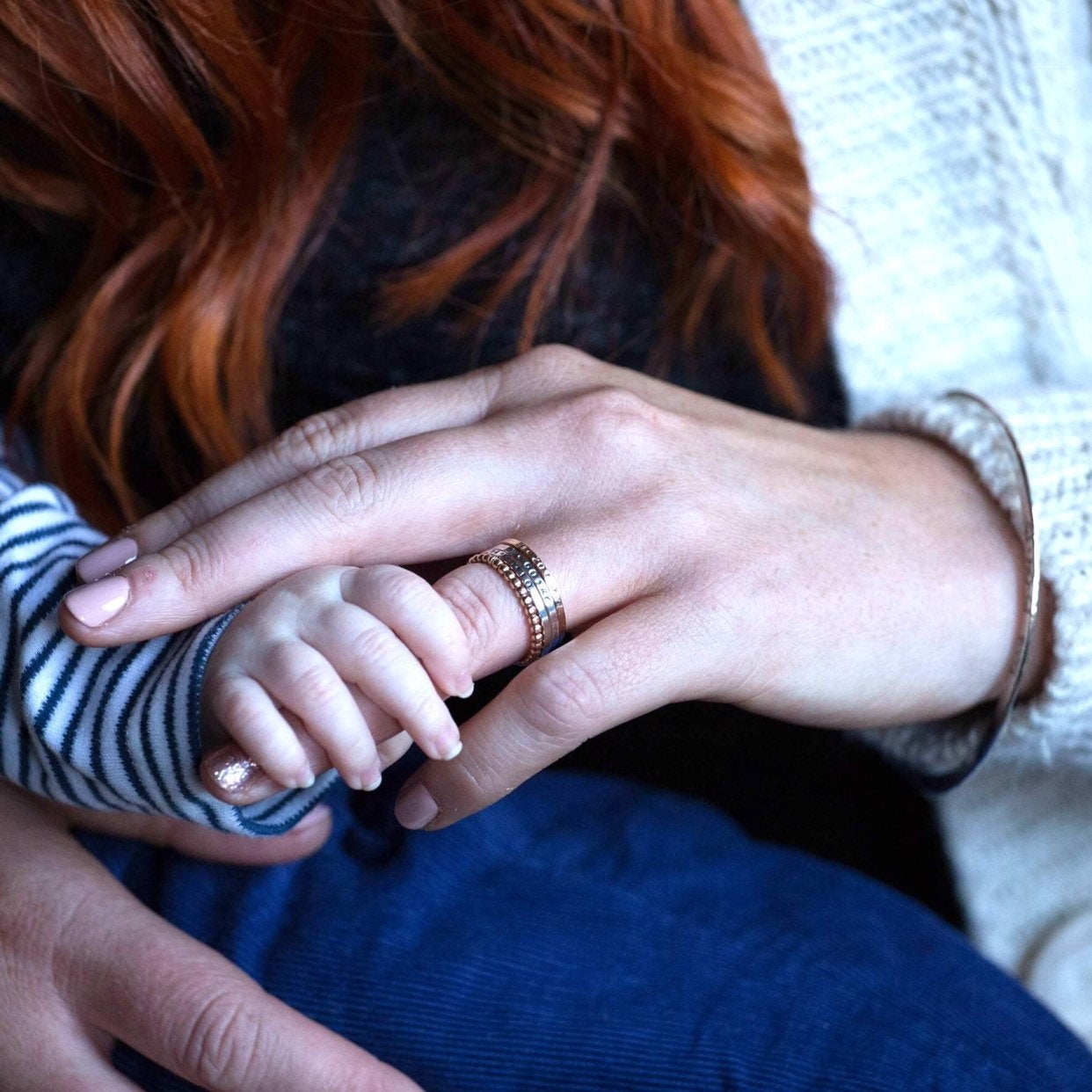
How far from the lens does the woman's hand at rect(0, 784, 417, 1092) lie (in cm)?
60

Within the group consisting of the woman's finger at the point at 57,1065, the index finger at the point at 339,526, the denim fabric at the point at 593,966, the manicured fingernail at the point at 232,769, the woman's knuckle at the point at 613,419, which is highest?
the index finger at the point at 339,526

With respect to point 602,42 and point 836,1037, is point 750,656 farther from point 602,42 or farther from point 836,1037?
point 602,42

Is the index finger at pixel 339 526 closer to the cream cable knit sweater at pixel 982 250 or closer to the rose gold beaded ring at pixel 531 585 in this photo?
the rose gold beaded ring at pixel 531 585

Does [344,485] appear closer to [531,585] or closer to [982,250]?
[531,585]

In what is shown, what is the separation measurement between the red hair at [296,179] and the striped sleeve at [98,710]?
242 mm

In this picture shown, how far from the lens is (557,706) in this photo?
1.97 ft

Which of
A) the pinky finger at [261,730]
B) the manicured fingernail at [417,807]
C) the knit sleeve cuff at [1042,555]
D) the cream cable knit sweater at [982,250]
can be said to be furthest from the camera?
the cream cable knit sweater at [982,250]

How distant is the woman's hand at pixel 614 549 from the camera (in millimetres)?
603

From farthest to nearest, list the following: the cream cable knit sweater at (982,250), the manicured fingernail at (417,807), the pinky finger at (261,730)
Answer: the cream cable knit sweater at (982,250) < the manicured fingernail at (417,807) < the pinky finger at (261,730)

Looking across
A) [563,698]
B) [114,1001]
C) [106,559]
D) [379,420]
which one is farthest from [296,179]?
[114,1001]

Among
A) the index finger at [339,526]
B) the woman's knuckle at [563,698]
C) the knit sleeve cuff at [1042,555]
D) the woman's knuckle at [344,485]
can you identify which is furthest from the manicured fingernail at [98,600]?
the knit sleeve cuff at [1042,555]

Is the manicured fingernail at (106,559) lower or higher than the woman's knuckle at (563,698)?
higher

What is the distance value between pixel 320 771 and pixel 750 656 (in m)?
0.27

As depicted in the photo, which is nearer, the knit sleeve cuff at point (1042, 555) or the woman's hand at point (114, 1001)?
the woman's hand at point (114, 1001)
